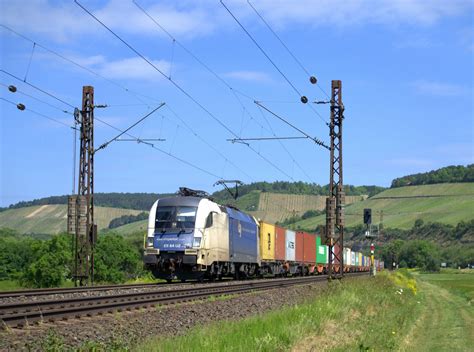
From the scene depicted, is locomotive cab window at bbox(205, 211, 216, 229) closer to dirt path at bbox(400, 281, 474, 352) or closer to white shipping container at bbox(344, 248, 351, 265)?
dirt path at bbox(400, 281, 474, 352)

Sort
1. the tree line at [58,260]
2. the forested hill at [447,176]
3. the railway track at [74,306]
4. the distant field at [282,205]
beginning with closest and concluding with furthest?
the railway track at [74,306] < the tree line at [58,260] < the distant field at [282,205] < the forested hill at [447,176]

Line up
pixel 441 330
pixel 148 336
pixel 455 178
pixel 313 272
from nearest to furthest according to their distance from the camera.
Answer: pixel 148 336 → pixel 441 330 → pixel 313 272 → pixel 455 178

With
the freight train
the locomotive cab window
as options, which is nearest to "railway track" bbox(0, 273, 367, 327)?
the freight train

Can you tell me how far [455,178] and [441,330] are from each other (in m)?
171

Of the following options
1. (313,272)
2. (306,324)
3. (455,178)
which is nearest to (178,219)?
(306,324)

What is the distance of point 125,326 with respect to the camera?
13.5m

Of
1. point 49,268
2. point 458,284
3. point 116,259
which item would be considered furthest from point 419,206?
point 49,268

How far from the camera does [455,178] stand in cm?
18612

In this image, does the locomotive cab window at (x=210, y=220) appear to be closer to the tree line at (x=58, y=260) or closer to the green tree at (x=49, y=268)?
the tree line at (x=58, y=260)

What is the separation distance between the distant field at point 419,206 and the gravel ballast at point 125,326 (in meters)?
150

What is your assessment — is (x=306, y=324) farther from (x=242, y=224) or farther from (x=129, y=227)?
(x=129, y=227)

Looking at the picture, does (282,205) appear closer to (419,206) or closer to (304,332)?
(419,206)

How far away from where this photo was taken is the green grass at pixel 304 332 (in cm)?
1100

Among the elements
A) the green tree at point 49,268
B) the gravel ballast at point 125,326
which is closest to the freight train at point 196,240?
the gravel ballast at point 125,326
